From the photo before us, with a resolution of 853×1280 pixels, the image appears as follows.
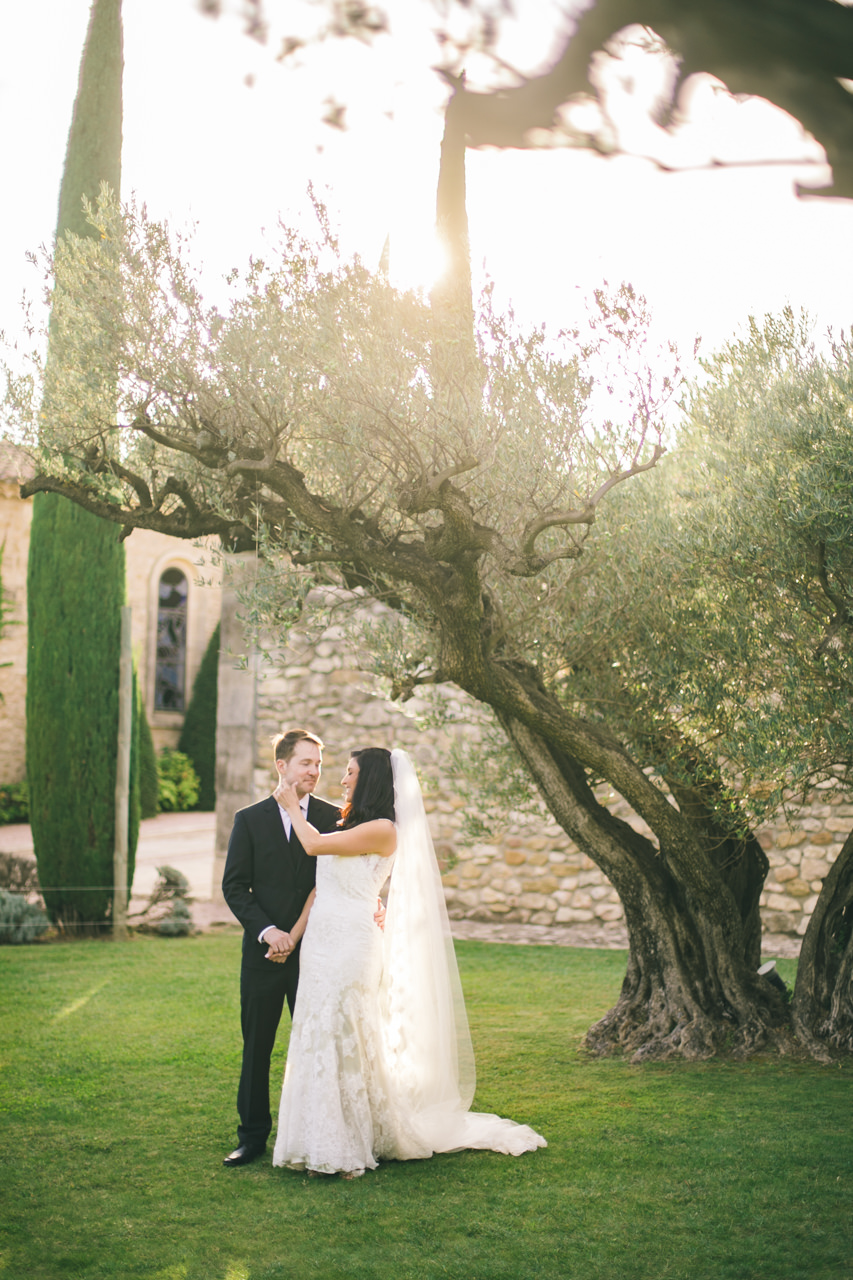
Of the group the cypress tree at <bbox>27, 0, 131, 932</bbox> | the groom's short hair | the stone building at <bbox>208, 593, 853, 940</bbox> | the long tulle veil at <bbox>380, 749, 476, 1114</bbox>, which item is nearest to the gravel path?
the stone building at <bbox>208, 593, 853, 940</bbox>

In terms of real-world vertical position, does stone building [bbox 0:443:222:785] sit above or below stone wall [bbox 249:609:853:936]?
above

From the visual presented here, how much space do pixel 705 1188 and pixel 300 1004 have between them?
66.1 inches

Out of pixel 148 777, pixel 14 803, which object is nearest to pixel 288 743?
pixel 14 803

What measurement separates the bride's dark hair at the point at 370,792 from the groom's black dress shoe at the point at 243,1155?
1.35 m

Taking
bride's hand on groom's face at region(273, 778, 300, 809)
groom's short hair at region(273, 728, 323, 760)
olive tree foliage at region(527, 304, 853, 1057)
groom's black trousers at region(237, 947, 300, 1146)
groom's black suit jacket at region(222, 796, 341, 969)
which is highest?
olive tree foliage at region(527, 304, 853, 1057)

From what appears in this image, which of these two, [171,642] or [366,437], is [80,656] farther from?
[171,642]

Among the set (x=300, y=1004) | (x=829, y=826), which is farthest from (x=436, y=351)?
(x=829, y=826)

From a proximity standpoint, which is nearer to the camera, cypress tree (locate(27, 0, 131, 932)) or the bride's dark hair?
the bride's dark hair

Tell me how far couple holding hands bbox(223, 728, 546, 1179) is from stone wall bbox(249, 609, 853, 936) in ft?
16.1

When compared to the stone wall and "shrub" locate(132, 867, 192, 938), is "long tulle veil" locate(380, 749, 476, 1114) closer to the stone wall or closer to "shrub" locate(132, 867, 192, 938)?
the stone wall

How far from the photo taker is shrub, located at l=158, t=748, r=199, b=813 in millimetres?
22812

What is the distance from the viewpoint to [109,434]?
5.51 meters

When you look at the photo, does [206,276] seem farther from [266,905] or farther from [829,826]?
[829,826]

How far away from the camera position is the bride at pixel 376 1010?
13.3ft
